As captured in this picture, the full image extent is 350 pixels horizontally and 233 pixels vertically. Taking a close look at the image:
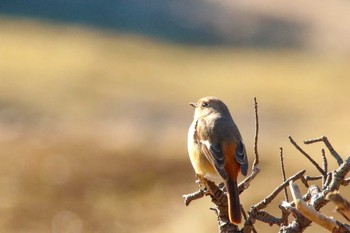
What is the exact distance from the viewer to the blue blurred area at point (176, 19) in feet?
168

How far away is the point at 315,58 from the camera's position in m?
50.2

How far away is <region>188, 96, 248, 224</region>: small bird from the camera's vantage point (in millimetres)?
6554

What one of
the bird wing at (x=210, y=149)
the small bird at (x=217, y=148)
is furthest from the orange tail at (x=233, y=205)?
the bird wing at (x=210, y=149)

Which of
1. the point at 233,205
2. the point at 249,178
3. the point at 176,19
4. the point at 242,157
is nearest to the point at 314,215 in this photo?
the point at 249,178

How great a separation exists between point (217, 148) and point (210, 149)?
60 millimetres

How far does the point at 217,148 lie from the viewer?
674 centimetres

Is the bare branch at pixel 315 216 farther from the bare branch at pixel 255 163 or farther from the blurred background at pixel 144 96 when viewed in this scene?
the blurred background at pixel 144 96

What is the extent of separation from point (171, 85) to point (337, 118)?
805 centimetres

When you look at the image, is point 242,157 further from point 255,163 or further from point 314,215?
point 314,215

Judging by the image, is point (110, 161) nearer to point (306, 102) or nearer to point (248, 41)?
point (306, 102)

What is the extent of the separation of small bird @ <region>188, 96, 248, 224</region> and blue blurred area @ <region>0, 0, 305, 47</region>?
43.0 metres

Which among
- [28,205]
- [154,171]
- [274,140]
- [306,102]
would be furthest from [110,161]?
[306,102]

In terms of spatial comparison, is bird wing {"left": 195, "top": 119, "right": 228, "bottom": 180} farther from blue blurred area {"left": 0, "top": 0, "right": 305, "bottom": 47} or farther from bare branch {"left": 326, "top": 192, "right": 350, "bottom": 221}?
blue blurred area {"left": 0, "top": 0, "right": 305, "bottom": 47}

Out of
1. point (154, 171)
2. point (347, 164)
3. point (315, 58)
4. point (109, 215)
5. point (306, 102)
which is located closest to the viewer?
point (347, 164)
